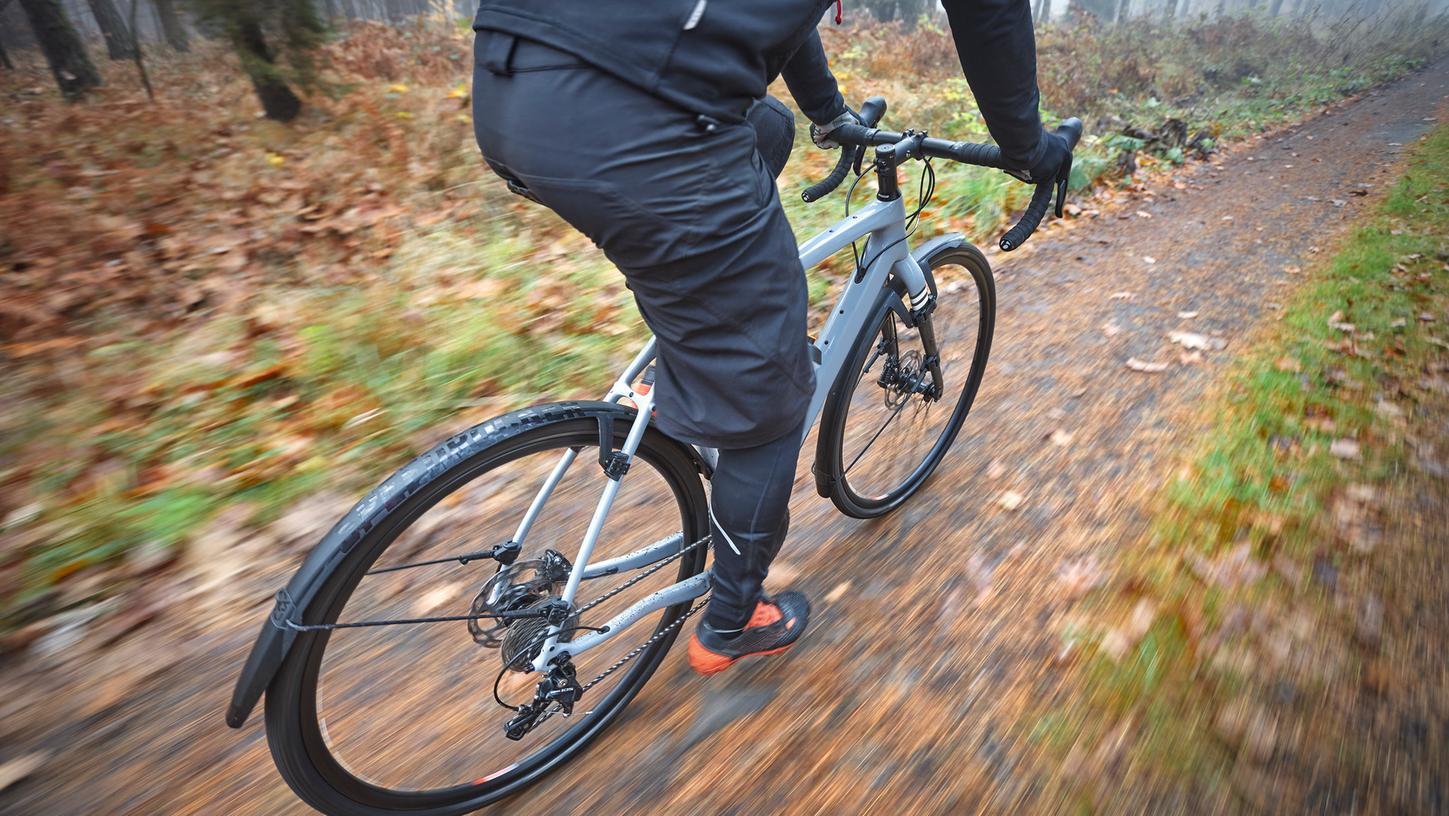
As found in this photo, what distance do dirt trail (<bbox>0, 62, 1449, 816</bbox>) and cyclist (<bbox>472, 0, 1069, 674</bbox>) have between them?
673 mm

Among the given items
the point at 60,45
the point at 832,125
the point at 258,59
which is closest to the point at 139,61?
the point at 60,45

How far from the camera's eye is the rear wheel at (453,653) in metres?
1.45

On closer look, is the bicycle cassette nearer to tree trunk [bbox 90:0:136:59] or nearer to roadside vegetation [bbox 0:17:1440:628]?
roadside vegetation [bbox 0:17:1440:628]

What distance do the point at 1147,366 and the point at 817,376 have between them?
9.16ft

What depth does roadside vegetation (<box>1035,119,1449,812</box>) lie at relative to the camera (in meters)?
1.80

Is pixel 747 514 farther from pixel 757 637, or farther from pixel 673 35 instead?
pixel 673 35

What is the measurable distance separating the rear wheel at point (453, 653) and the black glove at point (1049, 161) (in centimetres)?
128

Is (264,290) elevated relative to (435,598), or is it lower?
elevated

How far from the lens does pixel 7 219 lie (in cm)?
507

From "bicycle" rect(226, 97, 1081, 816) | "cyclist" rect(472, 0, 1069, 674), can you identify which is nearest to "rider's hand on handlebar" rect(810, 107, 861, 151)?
"bicycle" rect(226, 97, 1081, 816)

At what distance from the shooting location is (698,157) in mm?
1299

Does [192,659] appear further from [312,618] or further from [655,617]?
[655,617]

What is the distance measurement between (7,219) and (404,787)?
6.07 meters

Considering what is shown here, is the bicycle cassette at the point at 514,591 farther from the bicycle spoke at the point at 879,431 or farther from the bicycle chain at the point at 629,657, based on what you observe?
the bicycle spoke at the point at 879,431
